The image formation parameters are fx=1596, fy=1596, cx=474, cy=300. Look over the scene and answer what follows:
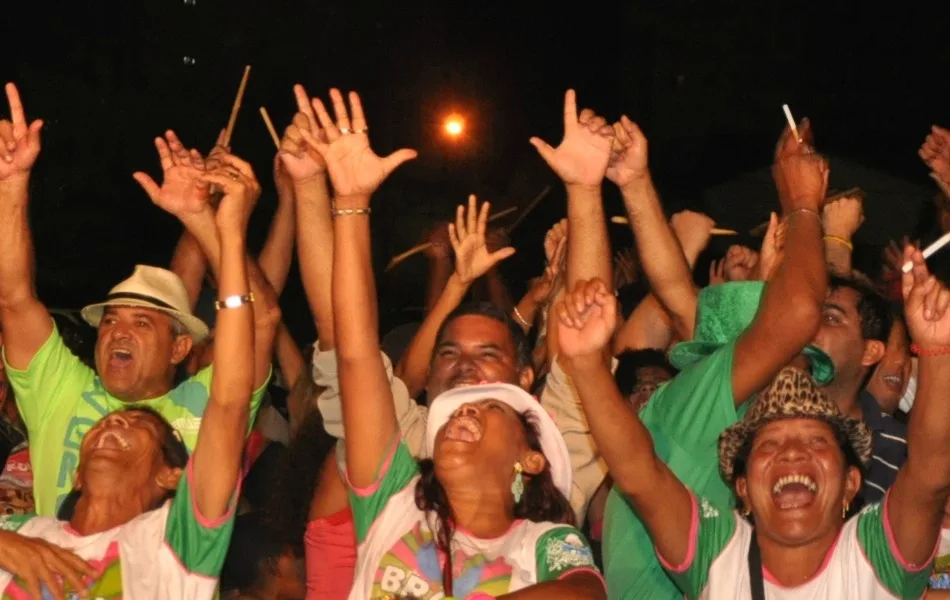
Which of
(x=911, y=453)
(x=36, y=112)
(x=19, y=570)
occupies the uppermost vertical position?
(x=36, y=112)

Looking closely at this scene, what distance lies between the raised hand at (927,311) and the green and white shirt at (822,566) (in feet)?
1.29

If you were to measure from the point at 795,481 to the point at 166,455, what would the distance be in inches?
64.2

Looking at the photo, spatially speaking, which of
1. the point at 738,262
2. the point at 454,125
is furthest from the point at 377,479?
the point at 454,125

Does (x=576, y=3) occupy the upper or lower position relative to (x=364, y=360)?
upper

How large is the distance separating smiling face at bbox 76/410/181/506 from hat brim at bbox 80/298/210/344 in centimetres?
60

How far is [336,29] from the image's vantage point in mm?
10148

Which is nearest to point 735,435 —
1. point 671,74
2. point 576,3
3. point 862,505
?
point 862,505

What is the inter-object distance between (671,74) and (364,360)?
673 centimetres

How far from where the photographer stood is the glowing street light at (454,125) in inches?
397

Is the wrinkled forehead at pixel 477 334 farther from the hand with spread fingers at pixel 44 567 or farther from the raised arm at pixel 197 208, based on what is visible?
the hand with spread fingers at pixel 44 567

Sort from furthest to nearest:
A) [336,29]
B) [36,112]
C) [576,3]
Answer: [576,3], [336,29], [36,112]

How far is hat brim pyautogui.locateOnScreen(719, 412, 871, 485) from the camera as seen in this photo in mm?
3836

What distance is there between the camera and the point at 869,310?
4738 mm

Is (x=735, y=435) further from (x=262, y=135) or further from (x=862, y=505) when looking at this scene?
(x=262, y=135)
